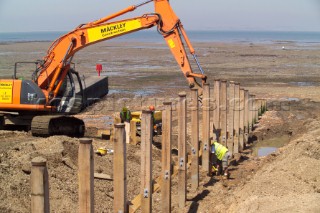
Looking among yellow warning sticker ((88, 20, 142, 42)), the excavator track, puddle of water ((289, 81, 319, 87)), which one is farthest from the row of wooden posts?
puddle of water ((289, 81, 319, 87))

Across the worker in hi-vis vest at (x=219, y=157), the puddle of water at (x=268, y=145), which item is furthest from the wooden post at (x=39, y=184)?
the puddle of water at (x=268, y=145)

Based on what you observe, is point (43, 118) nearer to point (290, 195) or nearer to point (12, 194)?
point (12, 194)

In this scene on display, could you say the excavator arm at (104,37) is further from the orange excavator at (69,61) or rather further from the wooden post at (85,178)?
the wooden post at (85,178)

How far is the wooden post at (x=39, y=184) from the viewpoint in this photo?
17.3ft

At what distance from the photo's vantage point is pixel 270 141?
17078 mm

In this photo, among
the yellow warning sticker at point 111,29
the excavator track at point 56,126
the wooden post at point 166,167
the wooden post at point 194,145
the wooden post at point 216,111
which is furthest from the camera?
the yellow warning sticker at point 111,29

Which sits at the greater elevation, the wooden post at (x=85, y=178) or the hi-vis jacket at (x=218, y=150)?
the wooden post at (x=85, y=178)

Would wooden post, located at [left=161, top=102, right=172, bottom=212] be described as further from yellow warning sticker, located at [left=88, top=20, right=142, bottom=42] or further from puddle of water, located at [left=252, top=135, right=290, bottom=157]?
yellow warning sticker, located at [left=88, top=20, right=142, bottom=42]

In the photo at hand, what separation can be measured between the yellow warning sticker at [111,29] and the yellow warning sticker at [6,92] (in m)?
2.57

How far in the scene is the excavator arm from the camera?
15.5 metres

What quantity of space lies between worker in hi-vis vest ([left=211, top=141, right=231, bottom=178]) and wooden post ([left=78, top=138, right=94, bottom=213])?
→ 664 centimetres

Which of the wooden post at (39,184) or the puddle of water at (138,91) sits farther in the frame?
the puddle of water at (138,91)

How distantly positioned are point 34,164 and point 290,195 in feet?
15.4

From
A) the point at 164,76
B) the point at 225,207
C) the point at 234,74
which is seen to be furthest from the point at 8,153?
the point at 234,74
